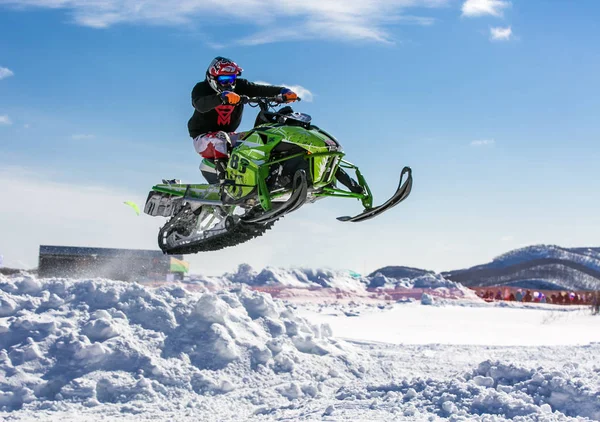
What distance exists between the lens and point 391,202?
24.7 feet

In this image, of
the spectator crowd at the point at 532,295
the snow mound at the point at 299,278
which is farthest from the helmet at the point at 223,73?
the spectator crowd at the point at 532,295

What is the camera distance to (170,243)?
905 centimetres

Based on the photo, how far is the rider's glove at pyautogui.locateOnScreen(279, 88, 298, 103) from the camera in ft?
25.7

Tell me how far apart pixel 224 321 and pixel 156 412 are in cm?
312

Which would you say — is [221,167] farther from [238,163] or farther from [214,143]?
[238,163]

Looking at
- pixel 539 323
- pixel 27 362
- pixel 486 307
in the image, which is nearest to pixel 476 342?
pixel 539 323

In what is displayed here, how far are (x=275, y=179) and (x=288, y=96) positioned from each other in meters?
1.09

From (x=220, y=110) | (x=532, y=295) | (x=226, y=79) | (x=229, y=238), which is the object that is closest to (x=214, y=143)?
(x=220, y=110)

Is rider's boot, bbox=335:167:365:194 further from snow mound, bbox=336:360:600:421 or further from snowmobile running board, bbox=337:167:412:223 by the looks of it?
snow mound, bbox=336:360:600:421

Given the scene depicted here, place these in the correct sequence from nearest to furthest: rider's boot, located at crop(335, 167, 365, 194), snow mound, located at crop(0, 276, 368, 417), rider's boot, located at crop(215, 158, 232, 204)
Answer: rider's boot, located at crop(215, 158, 232, 204), rider's boot, located at crop(335, 167, 365, 194), snow mound, located at crop(0, 276, 368, 417)

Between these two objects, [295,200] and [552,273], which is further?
[552,273]

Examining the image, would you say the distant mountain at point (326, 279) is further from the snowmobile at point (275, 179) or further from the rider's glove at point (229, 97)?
the rider's glove at point (229, 97)

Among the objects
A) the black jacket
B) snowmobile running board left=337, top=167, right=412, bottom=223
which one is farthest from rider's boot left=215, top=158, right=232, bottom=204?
snowmobile running board left=337, top=167, right=412, bottom=223

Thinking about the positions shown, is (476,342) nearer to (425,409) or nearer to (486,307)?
(486,307)
